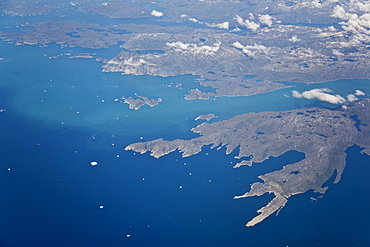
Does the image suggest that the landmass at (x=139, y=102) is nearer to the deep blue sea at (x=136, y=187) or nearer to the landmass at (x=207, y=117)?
the deep blue sea at (x=136, y=187)

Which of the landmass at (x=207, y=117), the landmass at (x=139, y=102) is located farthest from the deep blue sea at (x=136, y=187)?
the landmass at (x=139, y=102)

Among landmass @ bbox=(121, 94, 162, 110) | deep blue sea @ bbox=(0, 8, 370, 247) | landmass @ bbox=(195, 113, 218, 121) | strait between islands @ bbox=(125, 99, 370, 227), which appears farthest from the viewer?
landmass @ bbox=(121, 94, 162, 110)

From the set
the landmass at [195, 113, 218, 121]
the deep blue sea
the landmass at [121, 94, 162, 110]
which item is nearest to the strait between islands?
the deep blue sea

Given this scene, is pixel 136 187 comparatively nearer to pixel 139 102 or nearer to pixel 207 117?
pixel 207 117

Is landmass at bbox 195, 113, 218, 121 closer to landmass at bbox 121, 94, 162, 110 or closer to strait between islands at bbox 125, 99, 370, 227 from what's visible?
strait between islands at bbox 125, 99, 370, 227

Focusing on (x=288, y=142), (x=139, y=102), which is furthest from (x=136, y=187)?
(x=139, y=102)

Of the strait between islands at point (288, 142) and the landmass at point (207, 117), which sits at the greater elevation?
the strait between islands at point (288, 142)
